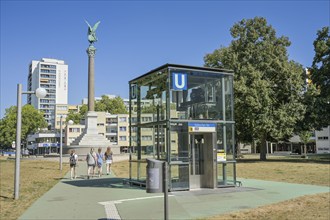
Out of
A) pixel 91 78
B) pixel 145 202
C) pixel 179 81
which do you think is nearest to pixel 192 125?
pixel 179 81

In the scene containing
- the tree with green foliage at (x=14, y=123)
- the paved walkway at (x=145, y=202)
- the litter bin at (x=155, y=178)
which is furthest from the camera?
the tree with green foliage at (x=14, y=123)

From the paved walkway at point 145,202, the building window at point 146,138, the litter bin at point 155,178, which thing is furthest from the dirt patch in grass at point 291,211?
the building window at point 146,138

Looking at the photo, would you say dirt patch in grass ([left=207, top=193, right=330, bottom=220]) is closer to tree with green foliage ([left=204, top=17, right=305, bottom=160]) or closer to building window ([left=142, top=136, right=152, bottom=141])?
building window ([left=142, top=136, right=152, bottom=141])

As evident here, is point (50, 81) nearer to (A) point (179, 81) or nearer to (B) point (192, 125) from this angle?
(A) point (179, 81)

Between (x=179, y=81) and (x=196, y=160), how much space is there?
3.00 metres

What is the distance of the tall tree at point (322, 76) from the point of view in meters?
37.2

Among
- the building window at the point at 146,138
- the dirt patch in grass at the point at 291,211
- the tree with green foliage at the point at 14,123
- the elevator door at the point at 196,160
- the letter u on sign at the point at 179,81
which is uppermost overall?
the tree with green foliage at the point at 14,123

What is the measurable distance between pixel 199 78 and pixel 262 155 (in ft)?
90.9

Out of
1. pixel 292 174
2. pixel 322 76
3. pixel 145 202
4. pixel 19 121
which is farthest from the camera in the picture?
pixel 322 76

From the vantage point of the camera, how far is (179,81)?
13828 mm

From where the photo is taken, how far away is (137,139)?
1670cm

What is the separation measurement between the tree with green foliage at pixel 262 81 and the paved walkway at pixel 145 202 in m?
20.8

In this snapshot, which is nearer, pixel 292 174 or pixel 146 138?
pixel 146 138

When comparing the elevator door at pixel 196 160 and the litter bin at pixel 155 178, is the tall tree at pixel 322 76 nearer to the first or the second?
the elevator door at pixel 196 160
